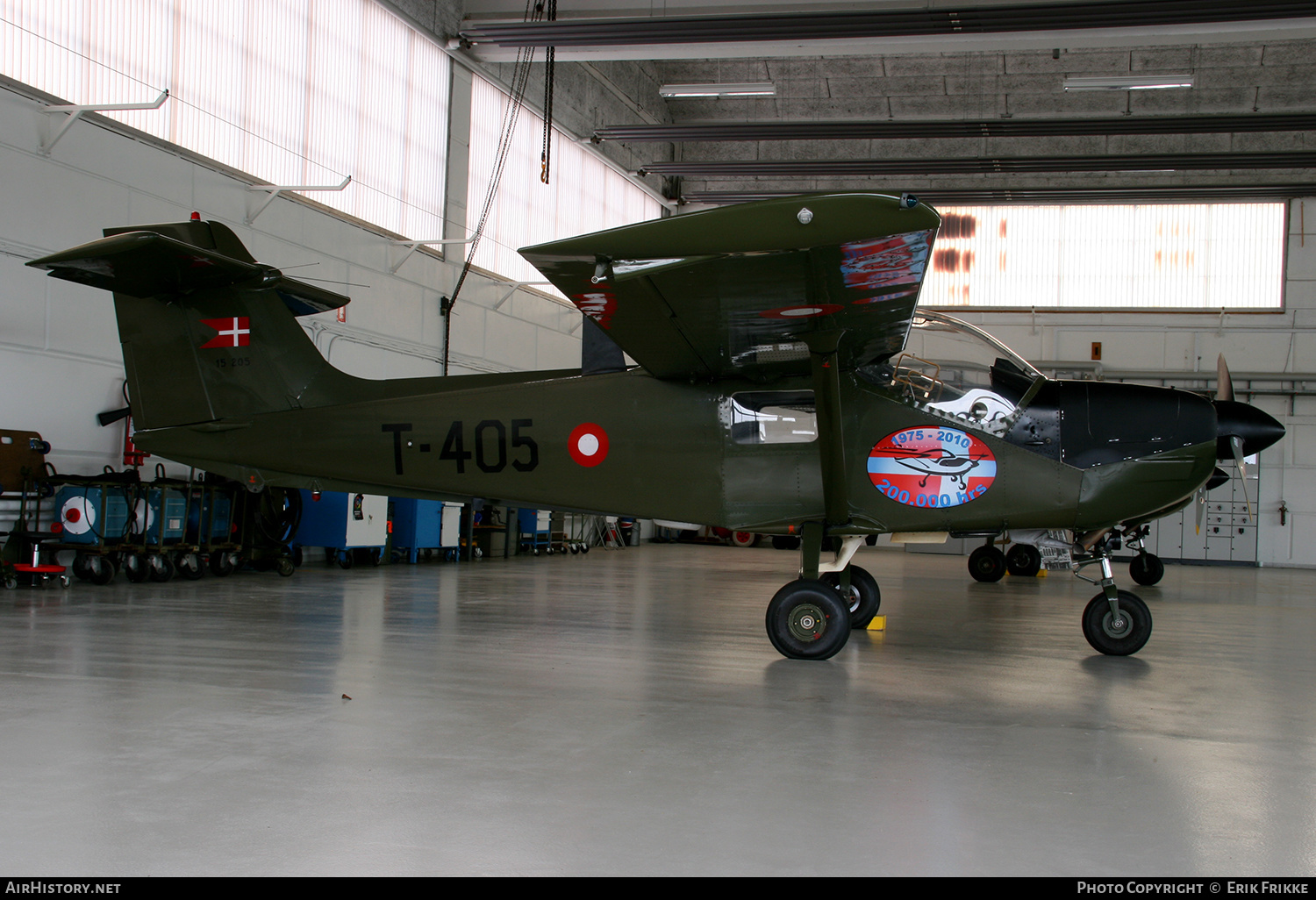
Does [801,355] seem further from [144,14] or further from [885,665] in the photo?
[144,14]

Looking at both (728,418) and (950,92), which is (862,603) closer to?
(728,418)

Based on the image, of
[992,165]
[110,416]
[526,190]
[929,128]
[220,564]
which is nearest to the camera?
[110,416]

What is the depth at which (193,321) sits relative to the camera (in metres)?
7.05

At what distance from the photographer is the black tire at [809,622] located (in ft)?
18.7

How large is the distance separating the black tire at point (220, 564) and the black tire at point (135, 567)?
0.97m

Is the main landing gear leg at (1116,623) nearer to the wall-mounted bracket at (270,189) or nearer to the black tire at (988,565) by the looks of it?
the black tire at (988,565)

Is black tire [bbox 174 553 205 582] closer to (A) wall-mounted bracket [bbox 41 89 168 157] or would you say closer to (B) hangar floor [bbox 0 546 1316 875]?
(B) hangar floor [bbox 0 546 1316 875]

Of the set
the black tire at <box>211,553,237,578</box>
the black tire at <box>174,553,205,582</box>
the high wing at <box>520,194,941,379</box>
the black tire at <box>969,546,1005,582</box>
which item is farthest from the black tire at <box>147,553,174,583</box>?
the black tire at <box>969,546,1005,582</box>

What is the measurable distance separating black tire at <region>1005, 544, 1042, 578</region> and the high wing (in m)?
11.4

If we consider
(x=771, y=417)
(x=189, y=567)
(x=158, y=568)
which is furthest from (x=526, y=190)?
(x=771, y=417)

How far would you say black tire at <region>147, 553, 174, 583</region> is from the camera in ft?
33.1

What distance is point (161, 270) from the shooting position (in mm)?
6539

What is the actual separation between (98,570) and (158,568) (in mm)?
622

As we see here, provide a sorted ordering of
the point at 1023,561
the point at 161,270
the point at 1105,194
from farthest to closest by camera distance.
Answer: the point at 1105,194
the point at 1023,561
the point at 161,270
